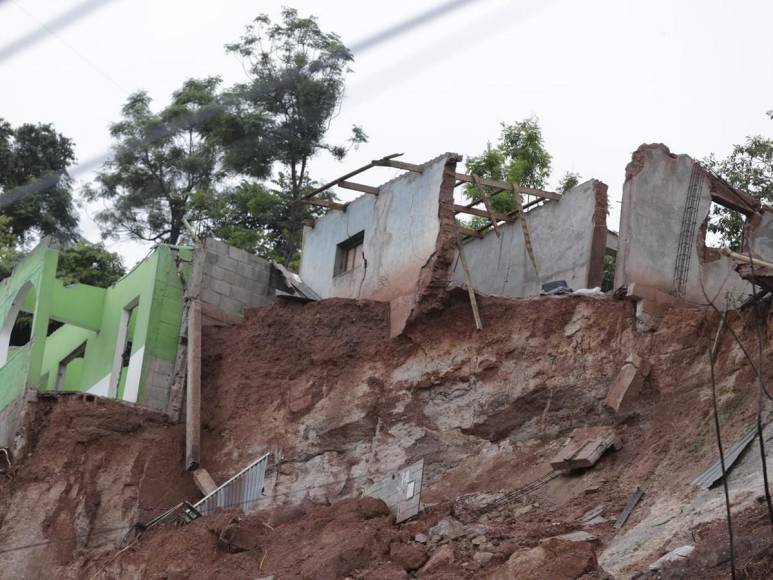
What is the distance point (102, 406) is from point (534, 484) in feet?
24.2

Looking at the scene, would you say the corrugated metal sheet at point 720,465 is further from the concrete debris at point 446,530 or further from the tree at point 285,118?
the tree at point 285,118

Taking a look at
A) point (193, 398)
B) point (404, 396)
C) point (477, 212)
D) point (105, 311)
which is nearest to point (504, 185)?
point (477, 212)

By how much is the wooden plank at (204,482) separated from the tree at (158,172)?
13658 mm

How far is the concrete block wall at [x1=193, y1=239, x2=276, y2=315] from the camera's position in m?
21.5

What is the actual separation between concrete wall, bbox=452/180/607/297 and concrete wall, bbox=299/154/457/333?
1588 mm

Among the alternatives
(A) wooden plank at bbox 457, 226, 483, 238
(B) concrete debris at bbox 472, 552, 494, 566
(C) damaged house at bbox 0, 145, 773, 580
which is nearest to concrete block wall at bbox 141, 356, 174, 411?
(C) damaged house at bbox 0, 145, 773, 580

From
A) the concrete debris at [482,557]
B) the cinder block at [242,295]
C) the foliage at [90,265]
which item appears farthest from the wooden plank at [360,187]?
the foliage at [90,265]

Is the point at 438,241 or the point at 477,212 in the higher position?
the point at 477,212

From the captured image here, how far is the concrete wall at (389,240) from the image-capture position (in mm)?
19375

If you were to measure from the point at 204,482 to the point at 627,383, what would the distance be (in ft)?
21.3

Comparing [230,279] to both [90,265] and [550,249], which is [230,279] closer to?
[550,249]

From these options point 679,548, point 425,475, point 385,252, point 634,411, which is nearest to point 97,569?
point 425,475

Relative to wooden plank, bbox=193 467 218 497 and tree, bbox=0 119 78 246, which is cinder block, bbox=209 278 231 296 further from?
tree, bbox=0 119 78 246

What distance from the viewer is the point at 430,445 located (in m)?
17.9
